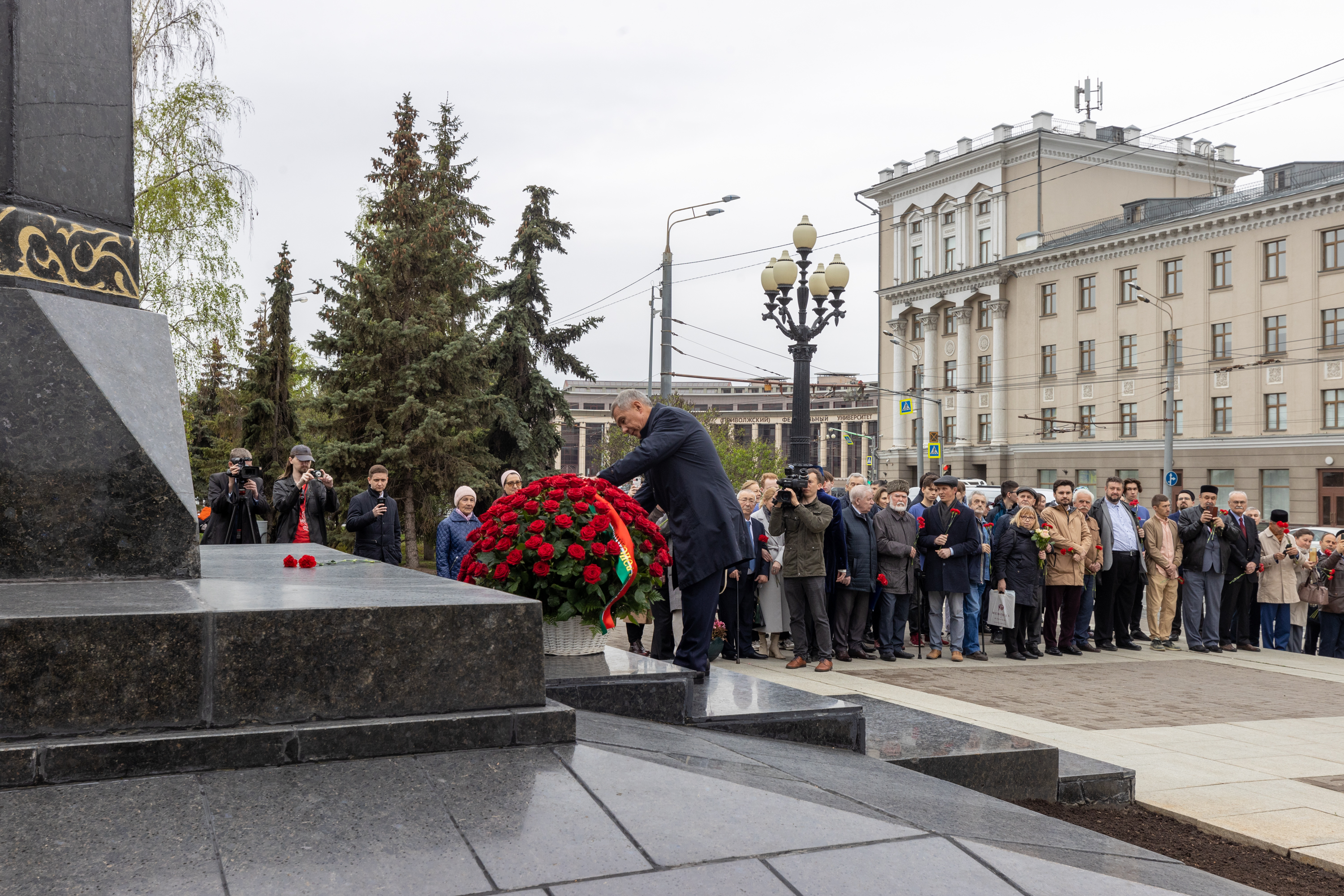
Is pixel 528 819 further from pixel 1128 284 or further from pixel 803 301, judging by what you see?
pixel 1128 284

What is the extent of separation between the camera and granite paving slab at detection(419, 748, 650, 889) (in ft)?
9.27

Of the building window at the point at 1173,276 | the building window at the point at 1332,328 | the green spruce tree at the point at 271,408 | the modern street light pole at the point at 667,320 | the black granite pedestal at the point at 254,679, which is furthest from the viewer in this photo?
the building window at the point at 1173,276

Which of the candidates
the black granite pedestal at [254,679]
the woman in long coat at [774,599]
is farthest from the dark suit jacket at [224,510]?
the black granite pedestal at [254,679]

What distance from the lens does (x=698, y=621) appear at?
236 inches

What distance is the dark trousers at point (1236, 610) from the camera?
13.2 meters

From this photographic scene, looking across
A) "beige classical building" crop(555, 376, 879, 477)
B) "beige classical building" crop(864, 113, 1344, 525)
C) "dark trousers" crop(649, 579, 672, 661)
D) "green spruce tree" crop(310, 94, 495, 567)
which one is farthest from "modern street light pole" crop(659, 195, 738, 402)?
"beige classical building" crop(555, 376, 879, 477)

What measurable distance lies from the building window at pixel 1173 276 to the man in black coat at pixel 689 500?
45.9m

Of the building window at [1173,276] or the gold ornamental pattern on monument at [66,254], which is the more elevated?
the building window at [1173,276]

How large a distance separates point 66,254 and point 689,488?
3.25 metres

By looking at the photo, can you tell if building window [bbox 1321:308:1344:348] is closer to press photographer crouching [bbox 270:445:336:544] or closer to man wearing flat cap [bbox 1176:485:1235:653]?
man wearing flat cap [bbox 1176:485:1235:653]

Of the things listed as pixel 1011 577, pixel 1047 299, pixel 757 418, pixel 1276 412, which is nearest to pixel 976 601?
pixel 1011 577

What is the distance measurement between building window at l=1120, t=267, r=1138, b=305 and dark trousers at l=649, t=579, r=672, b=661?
44.4 meters

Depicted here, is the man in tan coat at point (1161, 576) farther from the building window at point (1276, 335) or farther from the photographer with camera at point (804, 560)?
the building window at point (1276, 335)

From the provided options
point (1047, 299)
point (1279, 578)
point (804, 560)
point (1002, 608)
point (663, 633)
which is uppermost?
point (1047, 299)
